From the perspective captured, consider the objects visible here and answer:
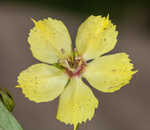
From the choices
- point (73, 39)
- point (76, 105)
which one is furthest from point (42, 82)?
point (73, 39)

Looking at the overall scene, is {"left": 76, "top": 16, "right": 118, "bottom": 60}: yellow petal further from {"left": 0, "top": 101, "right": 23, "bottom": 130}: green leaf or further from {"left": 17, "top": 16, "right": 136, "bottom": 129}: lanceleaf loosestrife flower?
{"left": 0, "top": 101, "right": 23, "bottom": 130}: green leaf

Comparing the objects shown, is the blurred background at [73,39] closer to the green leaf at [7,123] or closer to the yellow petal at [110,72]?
the yellow petal at [110,72]

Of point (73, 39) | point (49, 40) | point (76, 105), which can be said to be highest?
point (49, 40)

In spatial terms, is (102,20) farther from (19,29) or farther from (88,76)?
(19,29)

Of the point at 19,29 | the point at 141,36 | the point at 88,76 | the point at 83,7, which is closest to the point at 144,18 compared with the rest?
the point at 141,36

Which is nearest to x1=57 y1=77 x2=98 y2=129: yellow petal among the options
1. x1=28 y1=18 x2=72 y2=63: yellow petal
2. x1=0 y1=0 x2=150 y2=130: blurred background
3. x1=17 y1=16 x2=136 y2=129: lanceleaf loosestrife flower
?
x1=17 y1=16 x2=136 y2=129: lanceleaf loosestrife flower

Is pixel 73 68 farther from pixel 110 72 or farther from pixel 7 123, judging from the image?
pixel 7 123

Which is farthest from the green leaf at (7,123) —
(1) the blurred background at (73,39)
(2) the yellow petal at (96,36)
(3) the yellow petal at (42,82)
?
(1) the blurred background at (73,39)
